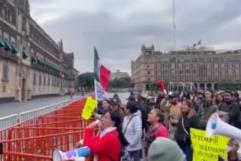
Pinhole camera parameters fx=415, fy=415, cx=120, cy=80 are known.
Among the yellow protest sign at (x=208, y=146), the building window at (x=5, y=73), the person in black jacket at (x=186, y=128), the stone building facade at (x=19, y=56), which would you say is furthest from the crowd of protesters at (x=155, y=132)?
the building window at (x=5, y=73)

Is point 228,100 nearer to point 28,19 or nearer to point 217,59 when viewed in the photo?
point 28,19

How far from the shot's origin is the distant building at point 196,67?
127m

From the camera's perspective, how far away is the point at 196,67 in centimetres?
12888

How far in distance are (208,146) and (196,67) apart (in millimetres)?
125903

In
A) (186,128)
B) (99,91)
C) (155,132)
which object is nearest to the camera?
(155,132)

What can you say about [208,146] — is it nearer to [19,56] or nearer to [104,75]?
[104,75]

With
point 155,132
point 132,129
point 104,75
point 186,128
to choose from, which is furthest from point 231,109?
point 104,75

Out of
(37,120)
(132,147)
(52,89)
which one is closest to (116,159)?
(132,147)

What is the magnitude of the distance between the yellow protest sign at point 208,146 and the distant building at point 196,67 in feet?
399

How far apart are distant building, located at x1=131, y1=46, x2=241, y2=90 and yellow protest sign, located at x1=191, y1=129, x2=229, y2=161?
12151cm

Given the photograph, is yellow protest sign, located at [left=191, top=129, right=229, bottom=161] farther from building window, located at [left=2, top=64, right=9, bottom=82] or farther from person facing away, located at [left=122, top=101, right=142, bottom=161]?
building window, located at [left=2, top=64, right=9, bottom=82]

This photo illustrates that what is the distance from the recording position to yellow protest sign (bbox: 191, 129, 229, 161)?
4797 mm

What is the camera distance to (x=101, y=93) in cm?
1236

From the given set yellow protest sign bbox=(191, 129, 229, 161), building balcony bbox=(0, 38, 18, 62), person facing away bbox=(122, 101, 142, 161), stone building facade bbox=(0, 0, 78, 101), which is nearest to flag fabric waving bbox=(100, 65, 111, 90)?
person facing away bbox=(122, 101, 142, 161)
